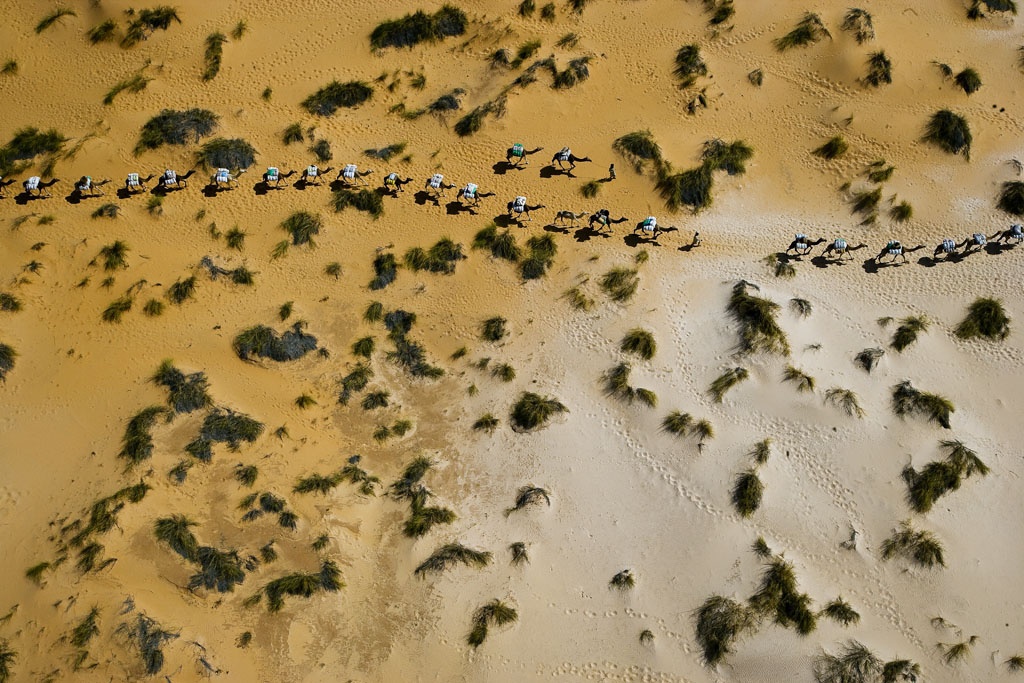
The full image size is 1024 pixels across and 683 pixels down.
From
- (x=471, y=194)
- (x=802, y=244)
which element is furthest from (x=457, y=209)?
(x=802, y=244)

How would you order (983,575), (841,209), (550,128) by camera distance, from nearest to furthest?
(983,575)
(841,209)
(550,128)

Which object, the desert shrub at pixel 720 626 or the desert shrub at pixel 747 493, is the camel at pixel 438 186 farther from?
the desert shrub at pixel 720 626

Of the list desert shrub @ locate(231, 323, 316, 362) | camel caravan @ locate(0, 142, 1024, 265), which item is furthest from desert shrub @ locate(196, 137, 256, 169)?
desert shrub @ locate(231, 323, 316, 362)

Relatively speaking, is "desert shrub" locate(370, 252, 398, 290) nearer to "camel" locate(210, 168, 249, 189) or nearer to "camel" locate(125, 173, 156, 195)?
"camel" locate(210, 168, 249, 189)

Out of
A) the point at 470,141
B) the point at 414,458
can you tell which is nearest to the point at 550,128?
the point at 470,141

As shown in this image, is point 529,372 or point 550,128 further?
point 550,128

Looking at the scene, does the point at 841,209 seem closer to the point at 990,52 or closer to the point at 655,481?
the point at 990,52

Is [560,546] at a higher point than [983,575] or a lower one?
higher
